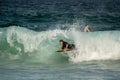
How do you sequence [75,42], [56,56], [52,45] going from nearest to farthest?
1. [56,56]
2. [75,42]
3. [52,45]

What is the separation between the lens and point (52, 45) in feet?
72.5

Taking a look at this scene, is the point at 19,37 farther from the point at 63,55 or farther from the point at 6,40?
the point at 63,55

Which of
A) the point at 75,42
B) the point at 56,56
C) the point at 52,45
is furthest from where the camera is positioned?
the point at 52,45

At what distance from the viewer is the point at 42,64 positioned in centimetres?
1933

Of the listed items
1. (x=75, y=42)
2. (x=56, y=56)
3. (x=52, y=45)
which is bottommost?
(x=56, y=56)

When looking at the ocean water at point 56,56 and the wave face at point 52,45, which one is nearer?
the ocean water at point 56,56

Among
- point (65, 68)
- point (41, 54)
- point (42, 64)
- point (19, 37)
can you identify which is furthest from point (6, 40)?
point (65, 68)

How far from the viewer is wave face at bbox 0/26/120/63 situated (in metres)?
20.6

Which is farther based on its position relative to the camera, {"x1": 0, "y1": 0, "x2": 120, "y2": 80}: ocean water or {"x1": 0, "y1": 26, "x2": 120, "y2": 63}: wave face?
{"x1": 0, "y1": 26, "x2": 120, "y2": 63}: wave face

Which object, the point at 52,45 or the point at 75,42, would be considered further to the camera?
the point at 52,45

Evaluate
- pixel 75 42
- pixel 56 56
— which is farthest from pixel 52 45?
pixel 75 42

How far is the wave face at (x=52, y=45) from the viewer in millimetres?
20581

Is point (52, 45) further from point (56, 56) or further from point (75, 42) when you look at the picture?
point (75, 42)

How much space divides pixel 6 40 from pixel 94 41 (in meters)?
4.71
